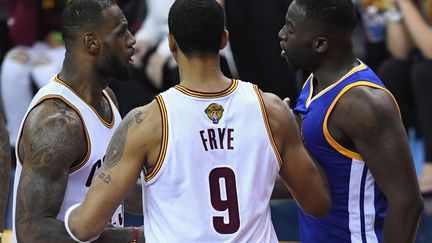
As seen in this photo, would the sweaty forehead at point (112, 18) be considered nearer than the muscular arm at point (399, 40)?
Yes

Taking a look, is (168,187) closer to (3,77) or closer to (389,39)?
(389,39)

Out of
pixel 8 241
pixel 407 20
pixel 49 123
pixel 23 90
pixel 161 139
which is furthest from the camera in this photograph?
pixel 23 90

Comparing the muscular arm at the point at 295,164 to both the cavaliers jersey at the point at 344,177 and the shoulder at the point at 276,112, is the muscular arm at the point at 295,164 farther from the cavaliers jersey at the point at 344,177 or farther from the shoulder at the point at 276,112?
the cavaliers jersey at the point at 344,177

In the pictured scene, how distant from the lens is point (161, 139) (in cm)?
343

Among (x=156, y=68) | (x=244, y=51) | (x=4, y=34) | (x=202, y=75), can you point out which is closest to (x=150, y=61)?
(x=156, y=68)

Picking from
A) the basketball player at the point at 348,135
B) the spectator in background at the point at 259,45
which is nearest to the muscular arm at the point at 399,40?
the spectator in background at the point at 259,45

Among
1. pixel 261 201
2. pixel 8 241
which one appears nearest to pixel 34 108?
pixel 261 201

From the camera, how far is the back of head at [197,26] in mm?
3510

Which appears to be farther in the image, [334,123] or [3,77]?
[3,77]

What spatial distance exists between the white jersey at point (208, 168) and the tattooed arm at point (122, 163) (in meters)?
0.04

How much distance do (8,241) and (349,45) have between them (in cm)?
292

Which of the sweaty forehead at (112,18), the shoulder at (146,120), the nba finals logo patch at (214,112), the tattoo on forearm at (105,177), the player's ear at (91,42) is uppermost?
the sweaty forehead at (112,18)

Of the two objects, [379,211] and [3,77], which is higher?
[3,77]

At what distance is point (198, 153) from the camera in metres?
3.46
